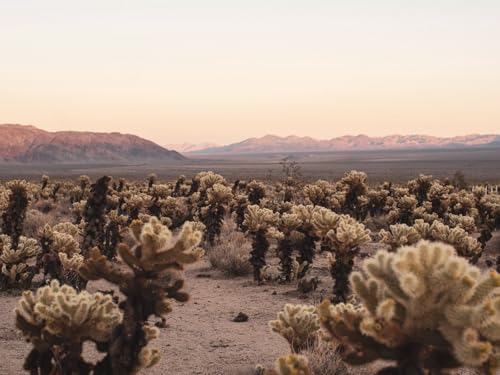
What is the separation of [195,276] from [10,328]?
517cm

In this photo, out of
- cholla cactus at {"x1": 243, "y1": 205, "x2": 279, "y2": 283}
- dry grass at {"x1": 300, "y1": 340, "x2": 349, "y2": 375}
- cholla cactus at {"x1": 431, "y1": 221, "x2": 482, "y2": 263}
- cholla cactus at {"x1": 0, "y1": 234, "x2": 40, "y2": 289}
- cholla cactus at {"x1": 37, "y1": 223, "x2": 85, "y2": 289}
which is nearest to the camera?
dry grass at {"x1": 300, "y1": 340, "x2": 349, "y2": 375}

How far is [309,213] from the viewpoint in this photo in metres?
11.2

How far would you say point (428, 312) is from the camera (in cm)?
276

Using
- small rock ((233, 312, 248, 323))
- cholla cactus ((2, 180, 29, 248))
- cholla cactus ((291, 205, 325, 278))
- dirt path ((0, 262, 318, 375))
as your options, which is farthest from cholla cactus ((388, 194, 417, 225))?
cholla cactus ((2, 180, 29, 248))

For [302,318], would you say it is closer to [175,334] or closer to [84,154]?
[175,334]

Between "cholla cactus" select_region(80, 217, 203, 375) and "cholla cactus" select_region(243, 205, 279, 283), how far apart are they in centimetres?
741

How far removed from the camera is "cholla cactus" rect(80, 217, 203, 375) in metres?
3.67

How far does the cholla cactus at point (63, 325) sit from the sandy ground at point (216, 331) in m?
2.44

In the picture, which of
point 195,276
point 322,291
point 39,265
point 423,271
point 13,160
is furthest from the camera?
point 13,160

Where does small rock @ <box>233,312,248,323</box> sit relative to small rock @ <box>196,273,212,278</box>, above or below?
above

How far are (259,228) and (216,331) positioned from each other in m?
3.65

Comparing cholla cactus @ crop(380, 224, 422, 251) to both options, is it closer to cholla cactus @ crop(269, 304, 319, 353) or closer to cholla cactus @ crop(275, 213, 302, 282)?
cholla cactus @ crop(275, 213, 302, 282)

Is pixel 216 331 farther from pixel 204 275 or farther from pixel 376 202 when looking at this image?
pixel 376 202

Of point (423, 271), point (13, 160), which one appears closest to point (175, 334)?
point (423, 271)
